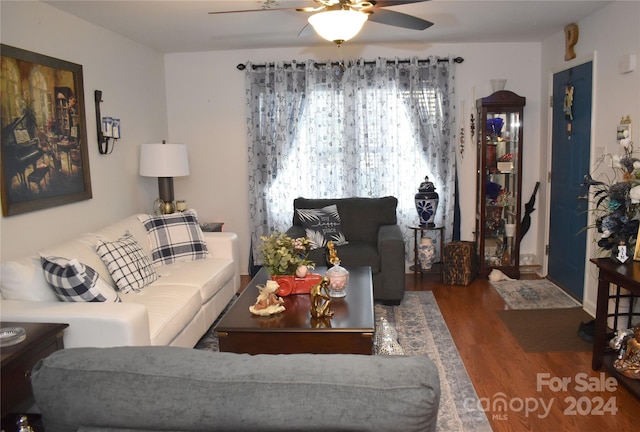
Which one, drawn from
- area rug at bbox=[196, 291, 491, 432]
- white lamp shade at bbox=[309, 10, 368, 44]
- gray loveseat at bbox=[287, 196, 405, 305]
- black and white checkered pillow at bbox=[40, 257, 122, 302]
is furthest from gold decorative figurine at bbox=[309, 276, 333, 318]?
gray loveseat at bbox=[287, 196, 405, 305]

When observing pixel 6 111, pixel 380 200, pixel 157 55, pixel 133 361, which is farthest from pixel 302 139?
pixel 133 361

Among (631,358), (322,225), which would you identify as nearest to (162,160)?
(322,225)

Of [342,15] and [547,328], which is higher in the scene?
[342,15]

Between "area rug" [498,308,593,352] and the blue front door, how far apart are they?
498 millimetres

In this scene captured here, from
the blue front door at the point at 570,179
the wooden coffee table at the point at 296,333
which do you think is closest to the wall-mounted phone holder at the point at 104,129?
the wooden coffee table at the point at 296,333

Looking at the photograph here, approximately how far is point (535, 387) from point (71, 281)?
266cm

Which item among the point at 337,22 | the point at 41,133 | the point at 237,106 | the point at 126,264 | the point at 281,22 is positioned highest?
the point at 281,22

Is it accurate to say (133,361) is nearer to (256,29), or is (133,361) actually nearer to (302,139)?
(256,29)

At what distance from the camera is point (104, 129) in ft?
13.6

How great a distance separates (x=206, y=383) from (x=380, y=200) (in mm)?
4127

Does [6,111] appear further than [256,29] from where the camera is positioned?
No

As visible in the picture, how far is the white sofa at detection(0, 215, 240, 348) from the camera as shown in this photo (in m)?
2.56

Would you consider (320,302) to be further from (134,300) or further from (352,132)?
(352,132)

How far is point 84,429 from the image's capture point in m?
1.15
